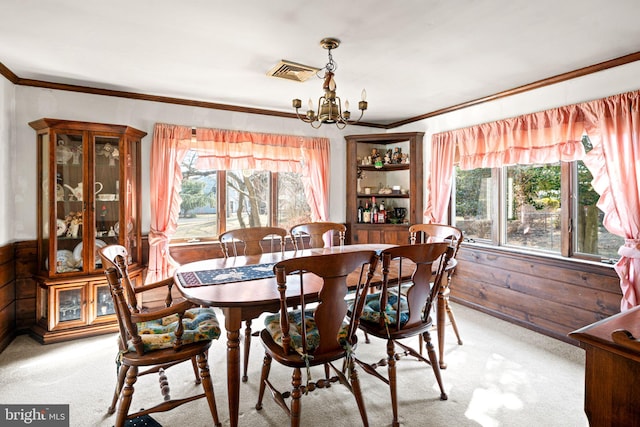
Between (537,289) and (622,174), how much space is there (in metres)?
1.26

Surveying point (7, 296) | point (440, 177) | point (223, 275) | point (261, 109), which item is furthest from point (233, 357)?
point (440, 177)

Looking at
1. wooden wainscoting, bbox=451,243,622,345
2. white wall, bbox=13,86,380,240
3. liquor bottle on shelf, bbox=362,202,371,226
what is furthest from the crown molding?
wooden wainscoting, bbox=451,243,622,345

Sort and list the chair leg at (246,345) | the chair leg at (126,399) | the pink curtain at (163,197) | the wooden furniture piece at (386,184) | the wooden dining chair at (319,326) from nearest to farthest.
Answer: the wooden dining chair at (319,326) < the chair leg at (126,399) < the chair leg at (246,345) < the pink curtain at (163,197) < the wooden furniture piece at (386,184)

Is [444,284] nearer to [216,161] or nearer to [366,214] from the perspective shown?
[366,214]

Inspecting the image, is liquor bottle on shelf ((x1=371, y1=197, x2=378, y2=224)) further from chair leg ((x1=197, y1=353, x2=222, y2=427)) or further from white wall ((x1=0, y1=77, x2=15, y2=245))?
white wall ((x1=0, y1=77, x2=15, y2=245))

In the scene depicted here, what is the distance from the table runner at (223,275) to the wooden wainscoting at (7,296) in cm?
191

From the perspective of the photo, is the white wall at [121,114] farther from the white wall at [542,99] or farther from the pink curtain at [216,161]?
the pink curtain at [216,161]

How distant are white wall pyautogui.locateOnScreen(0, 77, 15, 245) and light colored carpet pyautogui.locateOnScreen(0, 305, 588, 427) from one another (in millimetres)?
1040

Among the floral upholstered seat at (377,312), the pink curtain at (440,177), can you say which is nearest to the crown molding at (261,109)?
the pink curtain at (440,177)

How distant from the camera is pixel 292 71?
298 centimetres

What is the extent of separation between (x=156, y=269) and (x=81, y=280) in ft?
2.30

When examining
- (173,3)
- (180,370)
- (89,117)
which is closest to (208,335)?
(180,370)

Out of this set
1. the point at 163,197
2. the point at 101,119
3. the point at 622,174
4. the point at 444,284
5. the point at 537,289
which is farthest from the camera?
the point at 163,197

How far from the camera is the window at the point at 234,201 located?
4152mm
